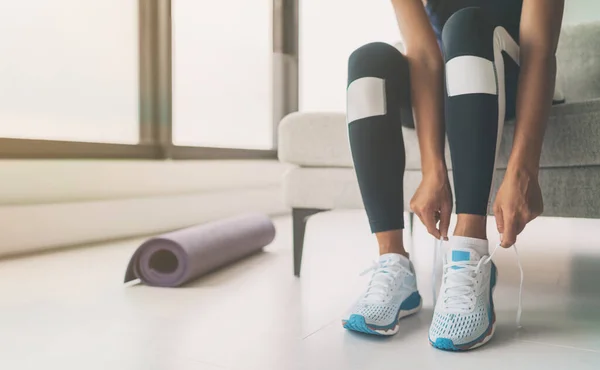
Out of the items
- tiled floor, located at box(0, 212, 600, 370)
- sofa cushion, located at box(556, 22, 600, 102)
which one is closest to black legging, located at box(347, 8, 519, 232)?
tiled floor, located at box(0, 212, 600, 370)

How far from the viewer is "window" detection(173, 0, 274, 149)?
3.01 metres

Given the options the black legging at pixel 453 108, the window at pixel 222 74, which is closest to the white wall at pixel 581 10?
the window at pixel 222 74

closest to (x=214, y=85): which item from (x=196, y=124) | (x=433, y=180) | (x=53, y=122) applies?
(x=196, y=124)

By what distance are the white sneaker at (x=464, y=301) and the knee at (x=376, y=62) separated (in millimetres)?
339

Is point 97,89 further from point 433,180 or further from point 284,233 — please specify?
point 433,180

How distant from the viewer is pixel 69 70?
91.4 inches

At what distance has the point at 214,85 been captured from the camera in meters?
3.31

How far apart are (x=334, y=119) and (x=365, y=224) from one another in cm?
158

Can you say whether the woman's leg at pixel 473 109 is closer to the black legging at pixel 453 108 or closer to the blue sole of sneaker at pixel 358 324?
the black legging at pixel 453 108

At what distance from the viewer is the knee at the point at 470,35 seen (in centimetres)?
92

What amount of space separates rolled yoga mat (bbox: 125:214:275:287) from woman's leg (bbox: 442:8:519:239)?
71 centimetres

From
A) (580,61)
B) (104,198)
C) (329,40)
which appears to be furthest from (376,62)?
(329,40)

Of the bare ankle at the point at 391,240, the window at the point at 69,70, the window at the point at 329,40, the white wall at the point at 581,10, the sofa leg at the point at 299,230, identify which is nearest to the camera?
the bare ankle at the point at 391,240

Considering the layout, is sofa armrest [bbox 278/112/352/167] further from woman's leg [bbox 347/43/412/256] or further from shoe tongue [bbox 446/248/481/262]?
shoe tongue [bbox 446/248/481/262]
